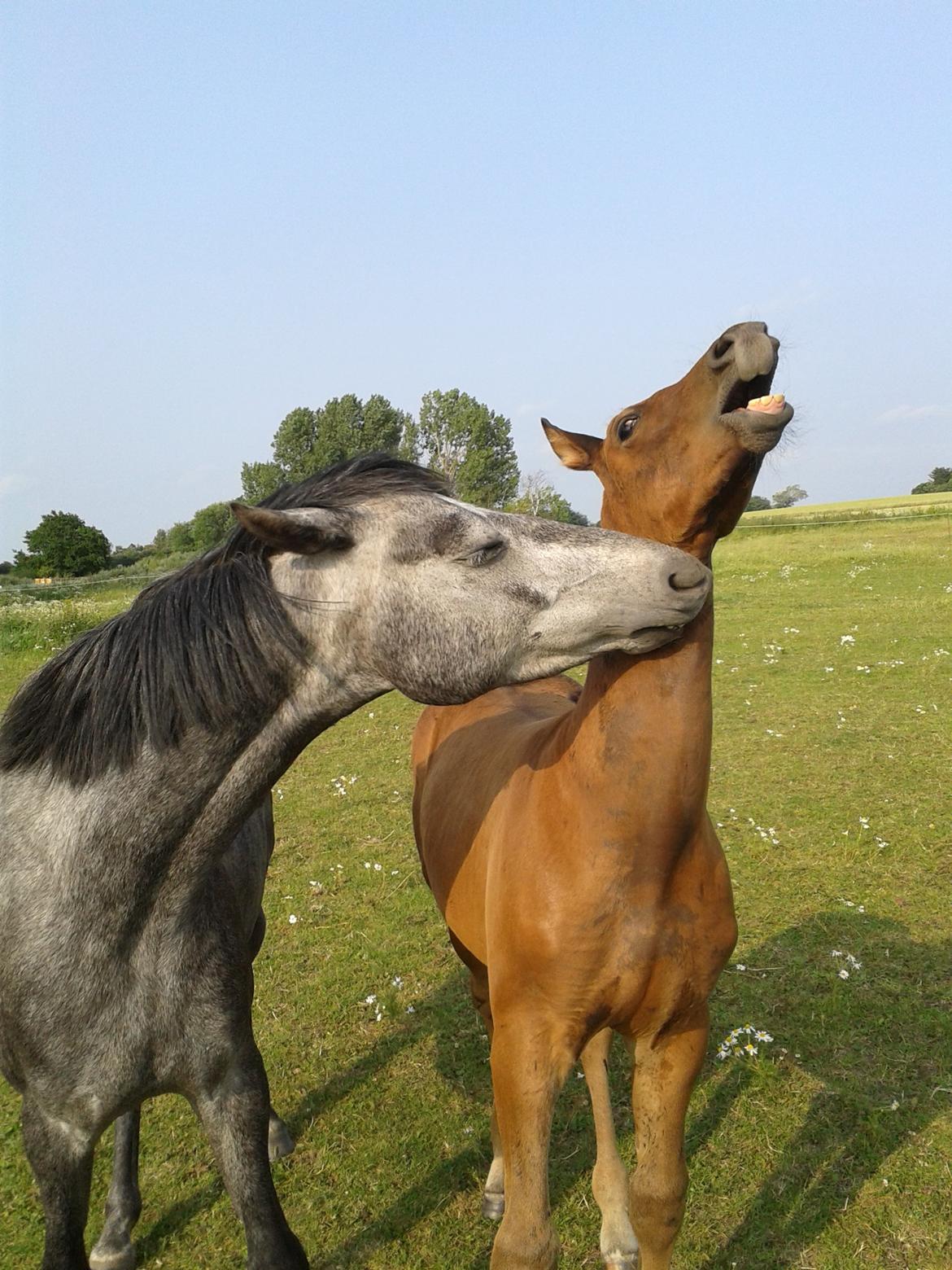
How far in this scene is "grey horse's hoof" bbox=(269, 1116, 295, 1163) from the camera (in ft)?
12.8

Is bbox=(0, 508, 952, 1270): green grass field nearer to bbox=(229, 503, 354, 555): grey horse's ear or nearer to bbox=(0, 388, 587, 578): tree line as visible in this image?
bbox=(229, 503, 354, 555): grey horse's ear

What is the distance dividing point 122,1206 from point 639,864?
106 inches

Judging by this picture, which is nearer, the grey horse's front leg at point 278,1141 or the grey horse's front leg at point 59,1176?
the grey horse's front leg at point 59,1176

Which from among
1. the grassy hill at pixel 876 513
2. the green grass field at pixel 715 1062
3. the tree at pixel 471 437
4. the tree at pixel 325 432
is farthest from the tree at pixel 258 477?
the green grass field at pixel 715 1062

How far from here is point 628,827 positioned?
231 centimetres

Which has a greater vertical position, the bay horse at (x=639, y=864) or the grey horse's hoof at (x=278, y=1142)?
the bay horse at (x=639, y=864)

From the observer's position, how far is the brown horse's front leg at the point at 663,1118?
2529 mm

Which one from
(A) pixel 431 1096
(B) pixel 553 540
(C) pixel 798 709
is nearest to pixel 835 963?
(A) pixel 431 1096

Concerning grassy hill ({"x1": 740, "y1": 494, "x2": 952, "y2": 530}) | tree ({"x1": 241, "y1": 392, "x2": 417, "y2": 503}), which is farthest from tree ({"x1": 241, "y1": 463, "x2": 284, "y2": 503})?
grassy hill ({"x1": 740, "y1": 494, "x2": 952, "y2": 530})

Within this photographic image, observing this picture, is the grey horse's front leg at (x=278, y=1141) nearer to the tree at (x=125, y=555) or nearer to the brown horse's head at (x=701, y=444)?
the brown horse's head at (x=701, y=444)

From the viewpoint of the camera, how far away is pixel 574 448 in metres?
2.71

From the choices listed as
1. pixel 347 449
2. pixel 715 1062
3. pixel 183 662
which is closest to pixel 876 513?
pixel 347 449

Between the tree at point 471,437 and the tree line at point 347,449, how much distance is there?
0.17 feet

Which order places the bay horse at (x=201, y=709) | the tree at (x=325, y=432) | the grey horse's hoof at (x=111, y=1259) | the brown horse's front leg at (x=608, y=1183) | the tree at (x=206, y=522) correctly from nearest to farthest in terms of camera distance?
the bay horse at (x=201, y=709) < the brown horse's front leg at (x=608, y=1183) < the grey horse's hoof at (x=111, y=1259) < the tree at (x=206, y=522) < the tree at (x=325, y=432)
